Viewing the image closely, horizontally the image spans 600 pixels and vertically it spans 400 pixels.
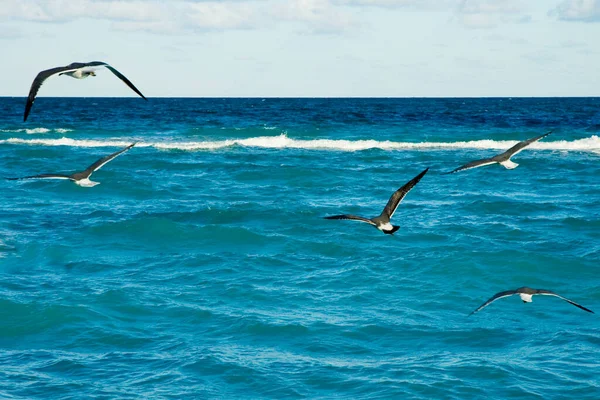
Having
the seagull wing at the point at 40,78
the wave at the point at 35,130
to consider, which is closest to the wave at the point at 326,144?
the wave at the point at 35,130

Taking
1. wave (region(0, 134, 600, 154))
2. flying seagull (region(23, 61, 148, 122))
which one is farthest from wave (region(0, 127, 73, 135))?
flying seagull (region(23, 61, 148, 122))

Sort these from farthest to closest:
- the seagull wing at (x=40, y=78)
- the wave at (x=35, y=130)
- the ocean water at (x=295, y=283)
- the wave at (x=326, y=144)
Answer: the wave at (x=35, y=130) < the wave at (x=326, y=144) < the ocean water at (x=295, y=283) < the seagull wing at (x=40, y=78)

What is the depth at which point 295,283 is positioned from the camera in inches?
673

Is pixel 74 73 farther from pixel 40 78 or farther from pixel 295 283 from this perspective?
pixel 295 283

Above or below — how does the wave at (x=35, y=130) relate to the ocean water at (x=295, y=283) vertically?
above

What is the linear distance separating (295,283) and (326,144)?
102 ft

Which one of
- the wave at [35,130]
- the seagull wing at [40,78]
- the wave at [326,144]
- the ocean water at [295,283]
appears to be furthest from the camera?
the wave at [35,130]

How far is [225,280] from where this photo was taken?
17.4m

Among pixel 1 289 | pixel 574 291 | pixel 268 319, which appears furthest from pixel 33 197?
pixel 574 291

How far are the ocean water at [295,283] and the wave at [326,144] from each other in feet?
30.1

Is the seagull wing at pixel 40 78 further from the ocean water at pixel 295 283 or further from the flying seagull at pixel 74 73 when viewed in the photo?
the ocean water at pixel 295 283

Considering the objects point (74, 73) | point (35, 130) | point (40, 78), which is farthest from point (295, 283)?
point (35, 130)

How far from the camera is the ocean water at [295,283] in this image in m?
11.8

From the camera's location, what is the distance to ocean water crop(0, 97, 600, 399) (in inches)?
464
